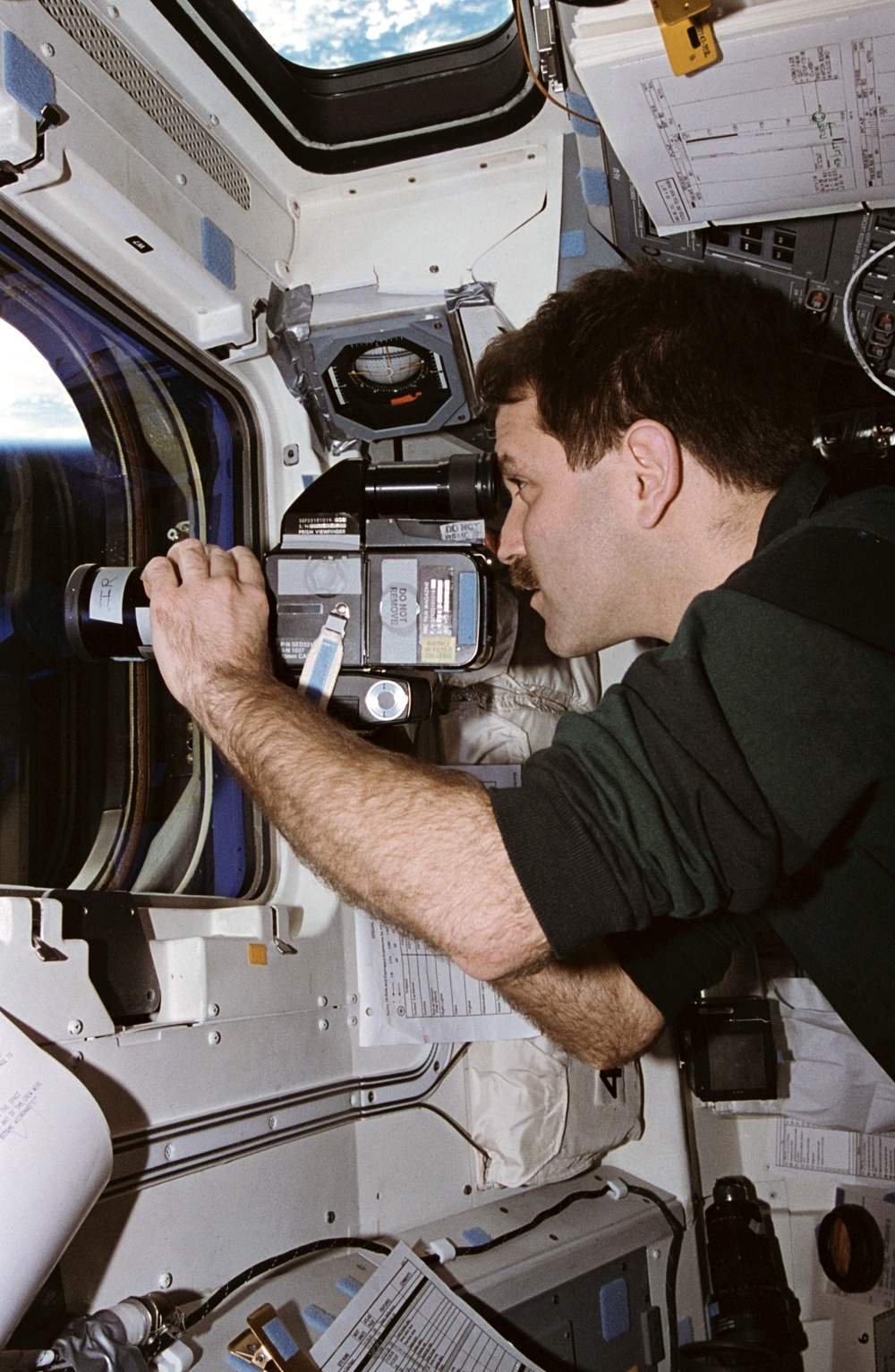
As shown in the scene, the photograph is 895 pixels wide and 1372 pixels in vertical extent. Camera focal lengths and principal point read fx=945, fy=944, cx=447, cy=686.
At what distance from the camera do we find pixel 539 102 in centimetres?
185

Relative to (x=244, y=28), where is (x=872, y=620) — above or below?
below

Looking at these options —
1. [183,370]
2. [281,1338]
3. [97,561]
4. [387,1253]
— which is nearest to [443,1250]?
[387,1253]

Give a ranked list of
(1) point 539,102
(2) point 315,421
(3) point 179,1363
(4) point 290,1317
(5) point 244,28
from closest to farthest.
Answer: (3) point 179,1363 → (4) point 290,1317 → (5) point 244,28 → (1) point 539,102 → (2) point 315,421

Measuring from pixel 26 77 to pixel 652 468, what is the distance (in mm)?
1030

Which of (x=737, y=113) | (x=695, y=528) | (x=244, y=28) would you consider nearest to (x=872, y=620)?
(x=695, y=528)

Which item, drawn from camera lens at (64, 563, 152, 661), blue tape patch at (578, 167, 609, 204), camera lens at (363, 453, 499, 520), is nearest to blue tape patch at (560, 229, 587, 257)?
blue tape patch at (578, 167, 609, 204)

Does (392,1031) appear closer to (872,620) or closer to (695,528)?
(695,528)

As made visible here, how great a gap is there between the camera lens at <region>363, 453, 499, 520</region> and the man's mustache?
0.14 m

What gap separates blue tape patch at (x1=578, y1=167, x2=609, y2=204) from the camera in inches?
72.7

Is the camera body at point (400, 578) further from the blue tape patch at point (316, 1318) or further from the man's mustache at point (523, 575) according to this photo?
the blue tape patch at point (316, 1318)

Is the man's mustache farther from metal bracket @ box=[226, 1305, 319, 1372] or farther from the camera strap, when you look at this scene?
metal bracket @ box=[226, 1305, 319, 1372]

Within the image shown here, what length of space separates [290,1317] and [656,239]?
6.84 ft

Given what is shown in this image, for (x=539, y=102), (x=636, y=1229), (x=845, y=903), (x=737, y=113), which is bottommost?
(x=636, y=1229)

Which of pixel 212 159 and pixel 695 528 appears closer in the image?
pixel 695 528
